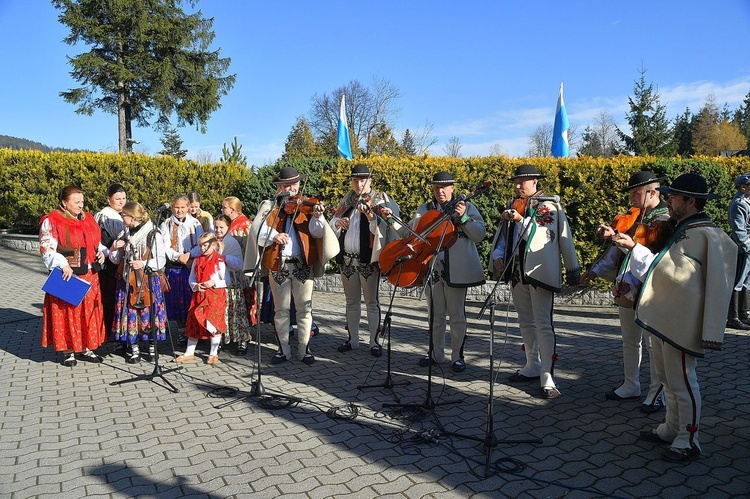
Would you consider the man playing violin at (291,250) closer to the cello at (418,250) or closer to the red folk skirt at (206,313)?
the red folk skirt at (206,313)

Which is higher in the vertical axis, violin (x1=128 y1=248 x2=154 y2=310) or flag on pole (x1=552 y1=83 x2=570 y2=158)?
flag on pole (x1=552 y1=83 x2=570 y2=158)

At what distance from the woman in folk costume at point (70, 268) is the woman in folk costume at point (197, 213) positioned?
1.25 metres

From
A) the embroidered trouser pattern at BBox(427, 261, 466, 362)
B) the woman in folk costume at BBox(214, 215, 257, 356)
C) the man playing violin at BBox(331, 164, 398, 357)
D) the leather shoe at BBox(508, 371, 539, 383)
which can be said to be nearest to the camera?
the leather shoe at BBox(508, 371, 539, 383)

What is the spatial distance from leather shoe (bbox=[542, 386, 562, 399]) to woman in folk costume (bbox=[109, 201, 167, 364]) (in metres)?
4.36

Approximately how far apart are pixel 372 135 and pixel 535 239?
31965mm

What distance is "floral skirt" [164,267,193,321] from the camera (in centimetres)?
719

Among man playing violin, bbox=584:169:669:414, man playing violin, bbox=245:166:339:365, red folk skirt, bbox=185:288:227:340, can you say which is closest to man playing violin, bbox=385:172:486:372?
man playing violin, bbox=245:166:339:365

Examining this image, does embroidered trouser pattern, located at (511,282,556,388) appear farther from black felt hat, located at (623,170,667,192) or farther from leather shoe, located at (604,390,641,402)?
black felt hat, located at (623,170,667,192)

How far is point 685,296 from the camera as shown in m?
3.63

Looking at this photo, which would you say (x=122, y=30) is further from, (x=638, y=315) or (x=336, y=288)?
(x=638, y=315)

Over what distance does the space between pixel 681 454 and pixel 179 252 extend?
18.9 feet

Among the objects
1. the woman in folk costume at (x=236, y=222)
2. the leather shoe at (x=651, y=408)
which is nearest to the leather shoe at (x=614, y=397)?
→ the leather shoe at (x=651, y=408)

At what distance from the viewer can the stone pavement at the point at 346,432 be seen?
3473 mm

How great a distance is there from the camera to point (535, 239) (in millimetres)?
4949
